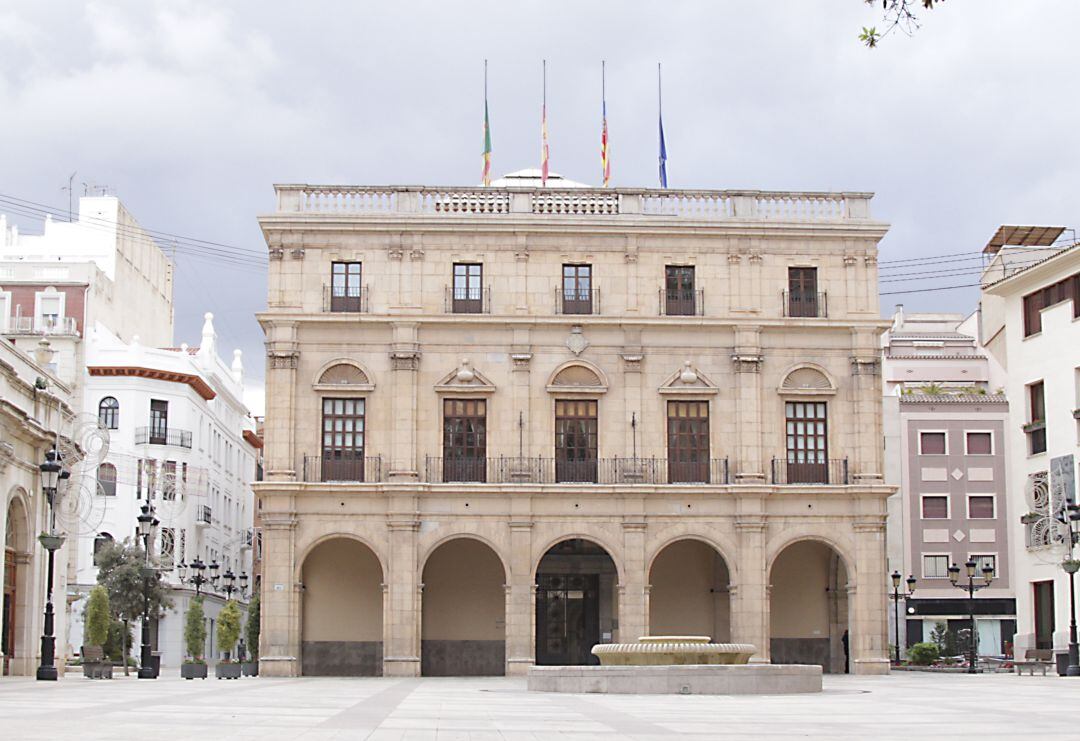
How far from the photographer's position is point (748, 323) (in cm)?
4381

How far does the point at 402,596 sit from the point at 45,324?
2891cm

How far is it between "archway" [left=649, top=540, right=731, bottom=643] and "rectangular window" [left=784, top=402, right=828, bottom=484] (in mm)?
3607

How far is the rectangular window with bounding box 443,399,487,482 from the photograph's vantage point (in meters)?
43.2

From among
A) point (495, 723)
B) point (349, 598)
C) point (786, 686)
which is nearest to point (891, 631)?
point (349, 598)

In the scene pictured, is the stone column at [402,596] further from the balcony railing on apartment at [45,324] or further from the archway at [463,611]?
the balcony railing on apartment at [45,324]

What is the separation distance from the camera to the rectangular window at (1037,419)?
157 feet

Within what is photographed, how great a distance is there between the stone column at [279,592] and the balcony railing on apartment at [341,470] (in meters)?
1.01

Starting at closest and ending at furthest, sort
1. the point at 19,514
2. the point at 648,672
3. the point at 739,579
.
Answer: the point at 648,672, the point at 19,514, the point at 739,579

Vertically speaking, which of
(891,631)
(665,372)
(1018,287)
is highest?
(1018,287)

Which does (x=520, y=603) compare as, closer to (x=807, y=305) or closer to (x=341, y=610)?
(x=341, y=610)

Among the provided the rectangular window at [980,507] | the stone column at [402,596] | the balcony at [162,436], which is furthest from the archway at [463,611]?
the rectangular window at [980,507]

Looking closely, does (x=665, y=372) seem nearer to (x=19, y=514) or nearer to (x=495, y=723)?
(x=19, y=514)

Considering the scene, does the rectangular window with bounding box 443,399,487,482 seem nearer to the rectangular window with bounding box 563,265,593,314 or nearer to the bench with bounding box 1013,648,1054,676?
the rectangular window with bounding box 563,265,593,314

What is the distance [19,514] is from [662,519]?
1703 cm
